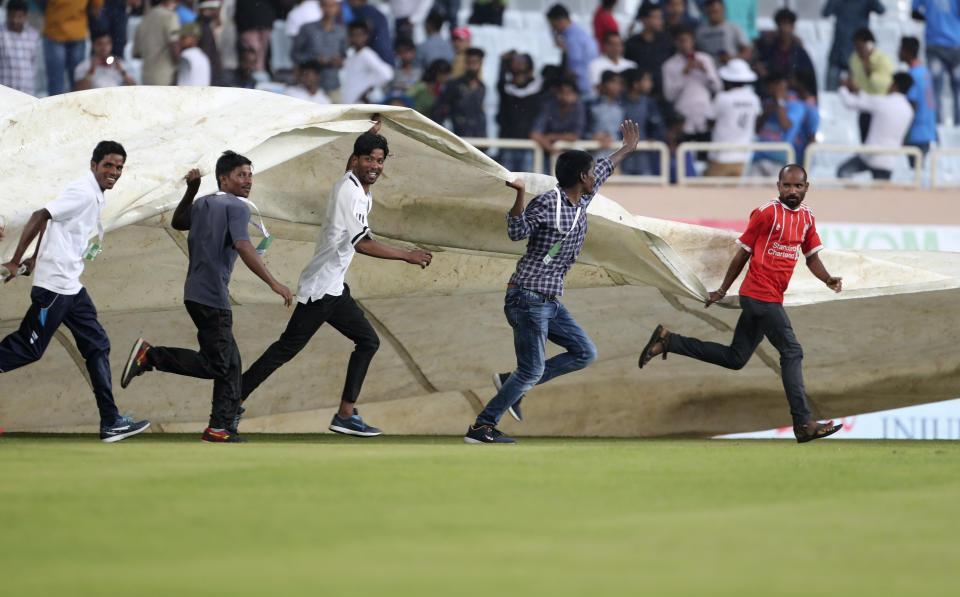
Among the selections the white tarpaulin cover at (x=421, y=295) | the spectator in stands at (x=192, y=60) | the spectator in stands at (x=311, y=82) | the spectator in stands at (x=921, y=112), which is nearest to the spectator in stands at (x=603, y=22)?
the spectator in stands at (x=311, y=82)

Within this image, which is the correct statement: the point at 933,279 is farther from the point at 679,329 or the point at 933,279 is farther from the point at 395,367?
the point at 395,367

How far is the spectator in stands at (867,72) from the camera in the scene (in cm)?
1540

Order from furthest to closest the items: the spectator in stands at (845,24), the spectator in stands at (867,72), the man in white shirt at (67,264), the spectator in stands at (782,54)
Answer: the spectator in stands at (845,24)
the spectator in stands at (867,72)
the spectator in stands at (782,54)
the man in white shirt at (67,264)

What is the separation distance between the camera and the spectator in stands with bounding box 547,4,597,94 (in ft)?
48.3

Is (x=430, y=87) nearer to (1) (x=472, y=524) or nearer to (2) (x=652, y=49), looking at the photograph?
(2) (x=652, y=49)

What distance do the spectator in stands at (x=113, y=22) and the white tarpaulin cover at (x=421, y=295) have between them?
581 cm

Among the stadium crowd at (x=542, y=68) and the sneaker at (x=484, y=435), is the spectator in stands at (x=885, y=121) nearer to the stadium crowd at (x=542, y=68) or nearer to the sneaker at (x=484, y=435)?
the stadium crowd at (x=542, y=68)

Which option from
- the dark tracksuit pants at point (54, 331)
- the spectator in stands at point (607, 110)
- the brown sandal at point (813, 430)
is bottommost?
the brown sandal at point (813, 430)

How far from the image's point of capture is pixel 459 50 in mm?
14547

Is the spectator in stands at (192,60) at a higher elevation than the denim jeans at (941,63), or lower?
higher

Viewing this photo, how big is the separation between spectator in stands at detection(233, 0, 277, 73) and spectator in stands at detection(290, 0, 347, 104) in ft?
1.12

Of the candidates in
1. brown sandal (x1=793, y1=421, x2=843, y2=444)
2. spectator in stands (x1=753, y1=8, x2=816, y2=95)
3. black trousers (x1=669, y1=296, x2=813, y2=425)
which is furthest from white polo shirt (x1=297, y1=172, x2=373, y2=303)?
spectator in stands (x1=753, y1=8, x2=816, y2=95)

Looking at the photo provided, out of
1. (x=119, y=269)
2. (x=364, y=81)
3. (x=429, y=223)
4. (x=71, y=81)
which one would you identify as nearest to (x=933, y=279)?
(x=429, y=223)

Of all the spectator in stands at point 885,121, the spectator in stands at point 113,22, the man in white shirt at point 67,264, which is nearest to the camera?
the man in white shirt at point 67,264
